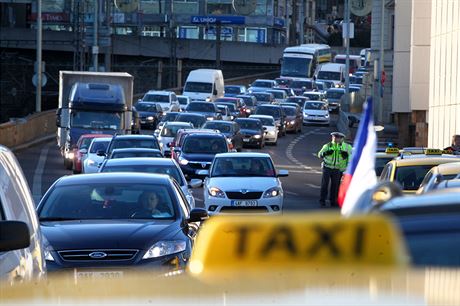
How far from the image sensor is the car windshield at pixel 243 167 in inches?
1159

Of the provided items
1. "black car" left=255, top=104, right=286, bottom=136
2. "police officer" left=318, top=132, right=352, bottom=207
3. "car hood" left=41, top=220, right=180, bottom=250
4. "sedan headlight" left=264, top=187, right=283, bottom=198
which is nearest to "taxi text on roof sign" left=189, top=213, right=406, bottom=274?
"car hood" left=41, top=220, right=180, bottom=250

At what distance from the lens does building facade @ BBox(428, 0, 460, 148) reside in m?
47.3

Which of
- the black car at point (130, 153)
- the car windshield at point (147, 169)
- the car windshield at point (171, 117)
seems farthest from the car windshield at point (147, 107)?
the car windshield at point (147, 169)

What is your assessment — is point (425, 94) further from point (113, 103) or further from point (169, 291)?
point (169, 291)

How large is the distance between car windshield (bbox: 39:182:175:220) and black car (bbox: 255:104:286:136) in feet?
188

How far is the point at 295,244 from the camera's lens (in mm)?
3549

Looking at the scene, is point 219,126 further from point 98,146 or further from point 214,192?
point 214,192

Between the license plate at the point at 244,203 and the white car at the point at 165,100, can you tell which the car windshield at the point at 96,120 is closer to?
the license plate at the point at 244,203

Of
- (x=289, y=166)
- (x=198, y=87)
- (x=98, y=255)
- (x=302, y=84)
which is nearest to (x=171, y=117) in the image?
(x=289, y=166)

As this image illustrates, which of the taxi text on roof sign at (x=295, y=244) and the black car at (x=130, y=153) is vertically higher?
the taxi text on roof sign at (x=295, y=244)

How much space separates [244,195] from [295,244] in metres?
24.7

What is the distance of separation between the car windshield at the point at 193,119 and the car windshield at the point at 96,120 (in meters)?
10.8

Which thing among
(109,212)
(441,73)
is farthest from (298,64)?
(109,212)

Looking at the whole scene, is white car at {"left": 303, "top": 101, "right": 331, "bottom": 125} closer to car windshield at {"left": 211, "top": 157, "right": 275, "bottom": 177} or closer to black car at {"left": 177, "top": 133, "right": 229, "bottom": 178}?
black car at {"left": 177, "top": 133, "right": 229, "bottom": 178}
